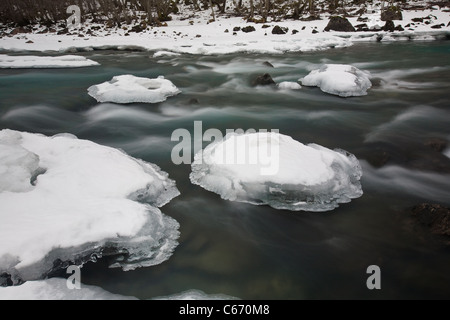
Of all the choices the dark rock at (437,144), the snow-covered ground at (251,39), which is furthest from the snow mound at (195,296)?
the snow-covered ground at (251,39)

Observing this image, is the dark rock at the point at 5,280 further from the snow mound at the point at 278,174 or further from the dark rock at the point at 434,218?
the dark rock at the point at 434,218

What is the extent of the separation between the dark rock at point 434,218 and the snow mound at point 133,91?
3989mm

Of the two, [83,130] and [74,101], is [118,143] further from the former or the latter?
[74,101]

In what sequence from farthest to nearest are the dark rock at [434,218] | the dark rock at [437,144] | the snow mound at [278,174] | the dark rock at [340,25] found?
the dark rock at [340,25], the dark rock at [437,144], the snow mound at [278,174], the dark rock at [434,218]

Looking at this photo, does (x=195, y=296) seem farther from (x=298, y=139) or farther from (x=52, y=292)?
(x=298, y=139)

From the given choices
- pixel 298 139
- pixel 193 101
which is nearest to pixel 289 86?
pixel 193 101

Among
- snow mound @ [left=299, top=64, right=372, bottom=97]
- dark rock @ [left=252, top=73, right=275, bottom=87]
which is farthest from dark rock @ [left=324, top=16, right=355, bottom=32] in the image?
dark rock @ [left=252, top=73, right=275, bottom=87]

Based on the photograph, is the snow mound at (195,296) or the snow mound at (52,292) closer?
the snow mound at (52,292)

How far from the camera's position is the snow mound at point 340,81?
5.30 metres

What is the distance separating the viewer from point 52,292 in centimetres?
164

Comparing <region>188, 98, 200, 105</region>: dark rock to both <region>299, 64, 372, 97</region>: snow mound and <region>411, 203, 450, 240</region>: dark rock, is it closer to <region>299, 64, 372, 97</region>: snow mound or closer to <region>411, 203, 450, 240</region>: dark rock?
<region>299, 64, 372, 97</region>: snow mound
